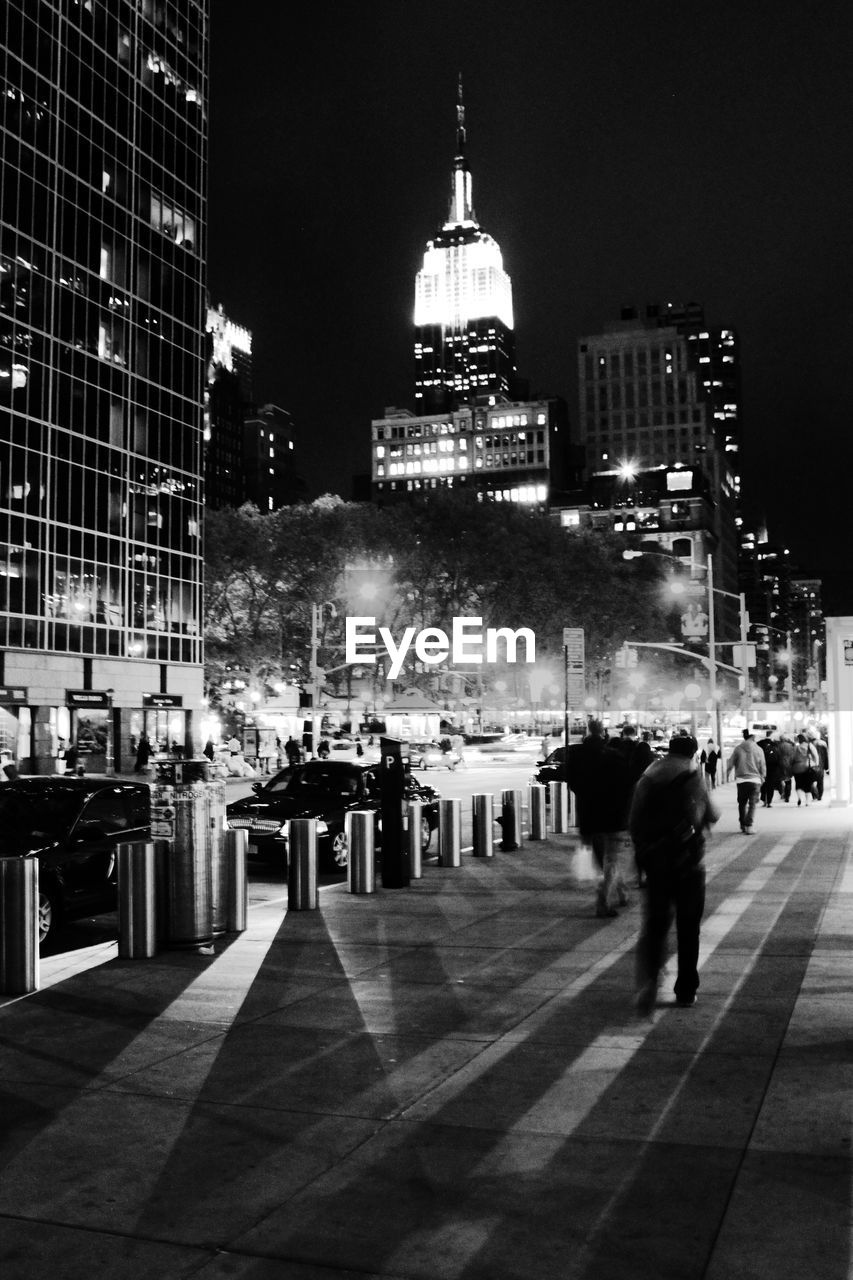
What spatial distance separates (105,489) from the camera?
5612 centimetres

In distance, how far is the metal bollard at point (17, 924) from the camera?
8922 mm

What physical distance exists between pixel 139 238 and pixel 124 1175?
5939 centimetres

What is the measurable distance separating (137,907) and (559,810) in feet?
43.7

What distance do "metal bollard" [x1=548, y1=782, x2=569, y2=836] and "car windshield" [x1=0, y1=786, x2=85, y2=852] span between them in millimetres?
11463

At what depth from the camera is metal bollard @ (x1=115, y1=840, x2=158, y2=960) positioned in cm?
1013

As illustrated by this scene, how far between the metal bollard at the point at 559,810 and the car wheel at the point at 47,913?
11981 millimetres

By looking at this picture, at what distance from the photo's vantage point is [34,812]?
41.1 ft

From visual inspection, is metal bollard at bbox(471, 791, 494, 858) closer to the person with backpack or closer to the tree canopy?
the person with backpack

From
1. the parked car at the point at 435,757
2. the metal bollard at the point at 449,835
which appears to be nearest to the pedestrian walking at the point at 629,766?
the metal bollard at the point at 449,835

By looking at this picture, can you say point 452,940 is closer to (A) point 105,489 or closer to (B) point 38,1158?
(B) point 38,1158

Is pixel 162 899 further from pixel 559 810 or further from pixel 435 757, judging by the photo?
pixel 435 757

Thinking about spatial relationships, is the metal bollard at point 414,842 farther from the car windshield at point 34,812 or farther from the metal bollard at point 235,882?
the car windshield at point 34,812

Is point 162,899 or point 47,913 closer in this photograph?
point 162,899

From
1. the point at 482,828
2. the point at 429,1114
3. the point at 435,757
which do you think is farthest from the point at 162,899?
the point at 435,757
